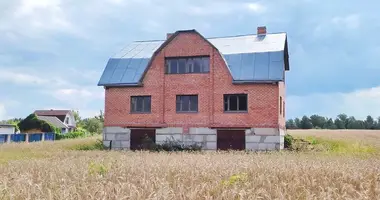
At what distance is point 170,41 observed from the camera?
30.4m

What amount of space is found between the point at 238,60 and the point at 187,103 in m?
5.00

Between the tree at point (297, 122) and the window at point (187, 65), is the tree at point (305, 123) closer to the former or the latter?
the tree at point (297, 122)

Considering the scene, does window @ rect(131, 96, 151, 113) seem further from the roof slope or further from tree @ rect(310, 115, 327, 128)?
tree @ rect(310, 115, 327, 128)

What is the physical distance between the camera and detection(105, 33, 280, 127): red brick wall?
27953mm

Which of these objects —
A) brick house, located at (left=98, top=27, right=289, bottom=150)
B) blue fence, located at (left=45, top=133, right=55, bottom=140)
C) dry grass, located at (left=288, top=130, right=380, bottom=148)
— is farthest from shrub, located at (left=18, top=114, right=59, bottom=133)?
dry grass, located at (left=288, top=130, right=380, bottom=148)

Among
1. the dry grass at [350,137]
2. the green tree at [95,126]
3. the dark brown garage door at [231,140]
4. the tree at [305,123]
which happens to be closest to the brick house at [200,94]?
the dark brown garage door at [231,140]

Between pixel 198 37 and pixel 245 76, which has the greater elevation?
pixel 198 37

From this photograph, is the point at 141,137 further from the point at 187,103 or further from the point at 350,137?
the point at 350,137

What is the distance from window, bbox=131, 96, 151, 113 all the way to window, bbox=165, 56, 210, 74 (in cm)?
282

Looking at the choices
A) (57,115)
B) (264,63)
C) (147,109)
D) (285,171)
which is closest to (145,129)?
(147,109)

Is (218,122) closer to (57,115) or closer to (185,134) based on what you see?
(185,134)

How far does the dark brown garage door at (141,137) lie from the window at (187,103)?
9.19 feet

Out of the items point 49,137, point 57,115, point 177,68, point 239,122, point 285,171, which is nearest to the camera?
point 285,171

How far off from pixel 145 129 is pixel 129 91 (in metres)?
3.26
